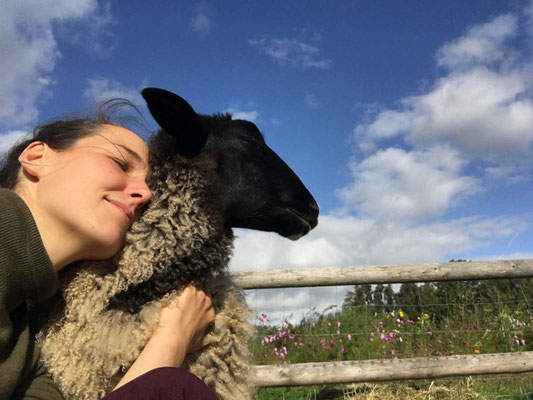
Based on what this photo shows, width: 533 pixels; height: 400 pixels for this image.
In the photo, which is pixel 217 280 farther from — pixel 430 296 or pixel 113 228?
pixel 430 296

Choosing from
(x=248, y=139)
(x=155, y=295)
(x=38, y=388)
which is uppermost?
(x=248, y=139)

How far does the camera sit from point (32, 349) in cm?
182

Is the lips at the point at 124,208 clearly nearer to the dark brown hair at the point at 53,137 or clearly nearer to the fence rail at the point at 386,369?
the dark brown hair at the point at 53,137

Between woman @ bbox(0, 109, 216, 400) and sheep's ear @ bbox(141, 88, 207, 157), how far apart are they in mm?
210

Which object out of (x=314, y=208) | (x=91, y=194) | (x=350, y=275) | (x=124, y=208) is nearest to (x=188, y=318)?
(x=124, y=208)

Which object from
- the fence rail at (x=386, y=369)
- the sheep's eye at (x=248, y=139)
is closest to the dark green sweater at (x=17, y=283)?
the sheep's eye at (x=248, y=139)

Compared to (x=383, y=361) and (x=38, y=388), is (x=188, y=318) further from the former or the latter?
(x=383, y=361)

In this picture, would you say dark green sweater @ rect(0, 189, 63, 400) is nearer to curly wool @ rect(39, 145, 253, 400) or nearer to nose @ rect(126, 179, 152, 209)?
curly wool @ rect(39, 145, 253, 400)

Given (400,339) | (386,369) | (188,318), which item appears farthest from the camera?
(400,339)

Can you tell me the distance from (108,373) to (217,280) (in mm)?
682

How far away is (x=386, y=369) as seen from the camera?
4.64 metres

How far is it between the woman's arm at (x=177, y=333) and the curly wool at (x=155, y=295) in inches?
2.2

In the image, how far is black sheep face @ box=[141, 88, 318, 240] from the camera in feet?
7.89

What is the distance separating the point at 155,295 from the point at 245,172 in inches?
34.7
